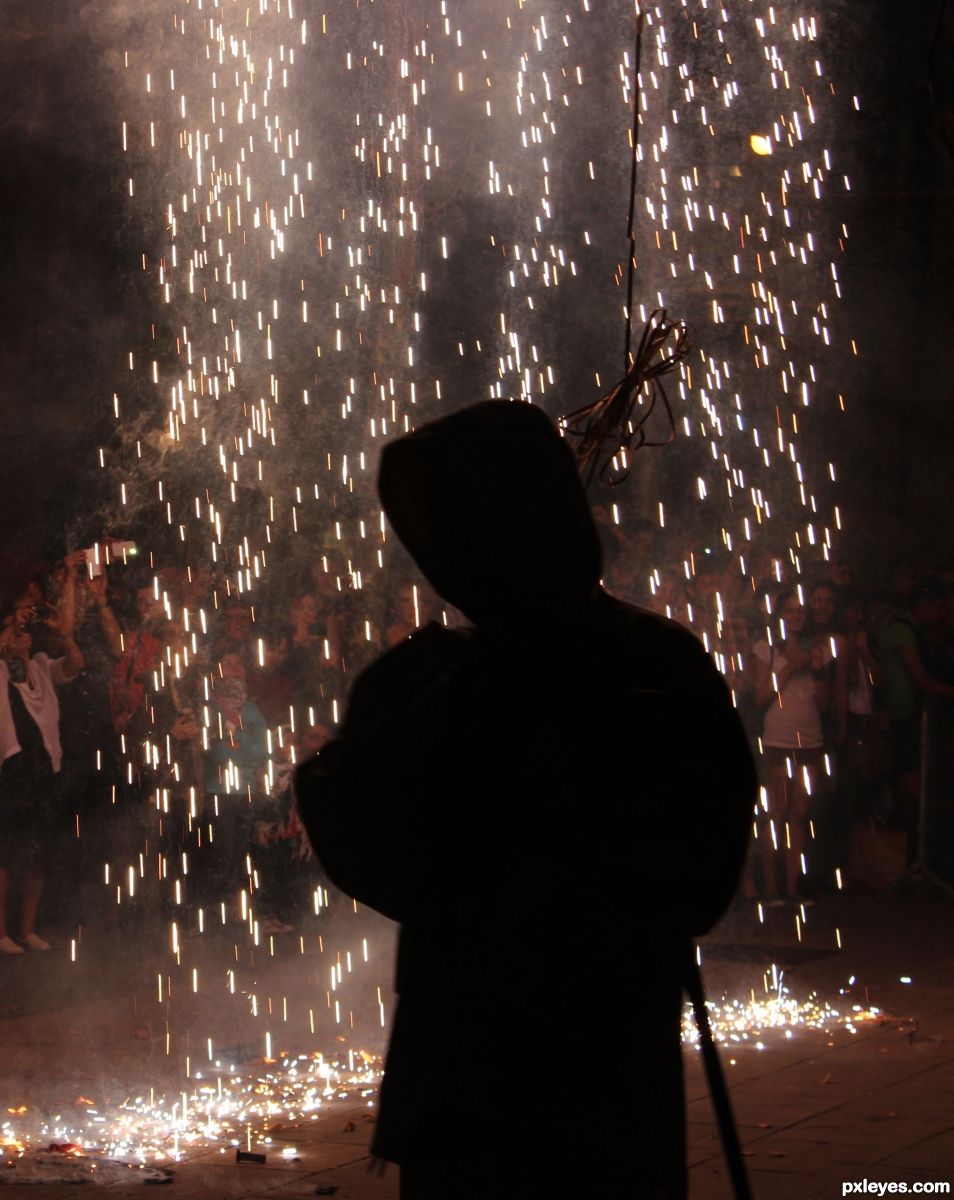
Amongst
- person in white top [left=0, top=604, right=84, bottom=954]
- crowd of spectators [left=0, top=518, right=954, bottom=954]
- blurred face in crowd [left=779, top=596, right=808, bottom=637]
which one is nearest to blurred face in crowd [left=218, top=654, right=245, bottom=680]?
crowd of spectators [left=0, top=518, right=954, bottom=954]

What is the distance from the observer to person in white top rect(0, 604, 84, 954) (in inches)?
297

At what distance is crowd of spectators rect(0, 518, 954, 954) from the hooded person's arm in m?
5.96

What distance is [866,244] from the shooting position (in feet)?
41.8

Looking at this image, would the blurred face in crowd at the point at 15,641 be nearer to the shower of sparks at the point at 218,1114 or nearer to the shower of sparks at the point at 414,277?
the shower of sparks at the point at 414,277

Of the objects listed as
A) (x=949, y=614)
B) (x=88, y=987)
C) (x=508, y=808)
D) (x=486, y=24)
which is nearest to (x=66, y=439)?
(x=486, y=24)

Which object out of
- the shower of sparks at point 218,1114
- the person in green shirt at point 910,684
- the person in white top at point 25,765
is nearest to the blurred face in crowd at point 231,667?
the person in white top at point 25,765

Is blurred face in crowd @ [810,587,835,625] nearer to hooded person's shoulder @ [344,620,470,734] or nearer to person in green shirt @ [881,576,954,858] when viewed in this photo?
person in green shirt @ [881,576,954,858]

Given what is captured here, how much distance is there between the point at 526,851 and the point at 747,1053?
423 centimetres

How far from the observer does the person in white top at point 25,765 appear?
7.54 m

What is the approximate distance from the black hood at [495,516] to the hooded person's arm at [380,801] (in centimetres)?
11

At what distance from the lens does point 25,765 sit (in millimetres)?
7598

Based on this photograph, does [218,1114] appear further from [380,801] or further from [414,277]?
[414,277]

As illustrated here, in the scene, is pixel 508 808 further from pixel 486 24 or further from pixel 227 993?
pixel 486 24

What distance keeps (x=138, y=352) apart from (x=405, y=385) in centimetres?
164
